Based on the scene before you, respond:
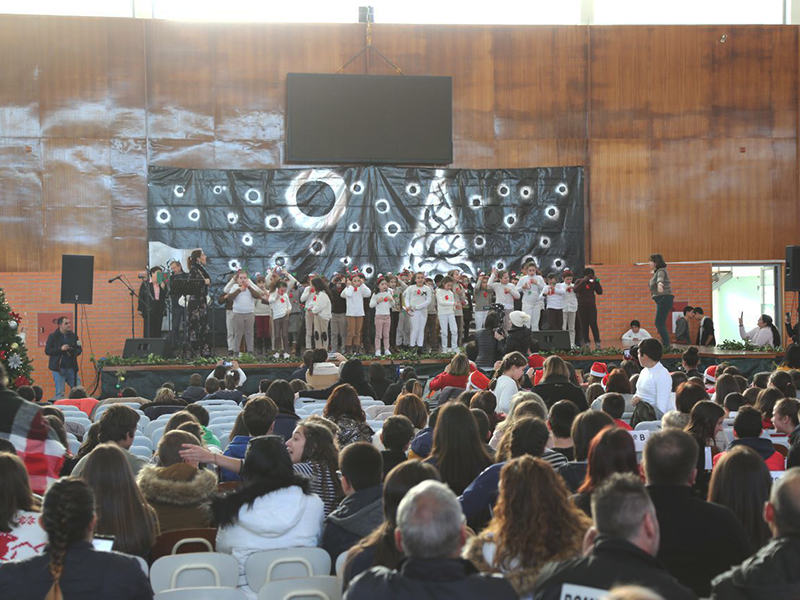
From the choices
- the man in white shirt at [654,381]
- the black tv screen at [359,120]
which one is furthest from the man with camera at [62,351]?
the man in white shirt at [654,381]

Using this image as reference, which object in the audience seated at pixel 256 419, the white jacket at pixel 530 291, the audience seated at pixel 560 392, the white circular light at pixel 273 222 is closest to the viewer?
the audience seated at pixel 256 419

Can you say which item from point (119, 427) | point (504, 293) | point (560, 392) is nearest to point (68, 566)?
point (119, 427)

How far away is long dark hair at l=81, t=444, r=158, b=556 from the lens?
386cm

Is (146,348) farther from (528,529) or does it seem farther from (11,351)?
(528,529)

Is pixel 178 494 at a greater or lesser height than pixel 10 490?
lesser

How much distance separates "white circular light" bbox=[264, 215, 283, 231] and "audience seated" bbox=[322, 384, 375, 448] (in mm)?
12460

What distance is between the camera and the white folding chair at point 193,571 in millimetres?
3748

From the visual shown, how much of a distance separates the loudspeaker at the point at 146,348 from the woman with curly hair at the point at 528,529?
12298mm

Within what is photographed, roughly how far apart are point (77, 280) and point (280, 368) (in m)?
3.65

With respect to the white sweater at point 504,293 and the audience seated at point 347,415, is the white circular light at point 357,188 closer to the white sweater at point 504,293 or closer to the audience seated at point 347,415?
the white sweater at point 504,293

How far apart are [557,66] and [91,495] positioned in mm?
18197

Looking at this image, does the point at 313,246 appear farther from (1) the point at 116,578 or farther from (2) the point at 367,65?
(1) the point at 116,578

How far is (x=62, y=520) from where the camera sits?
296cm

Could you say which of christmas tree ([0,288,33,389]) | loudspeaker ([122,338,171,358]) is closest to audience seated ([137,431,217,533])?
christmas tree ([0,288,33,389])
